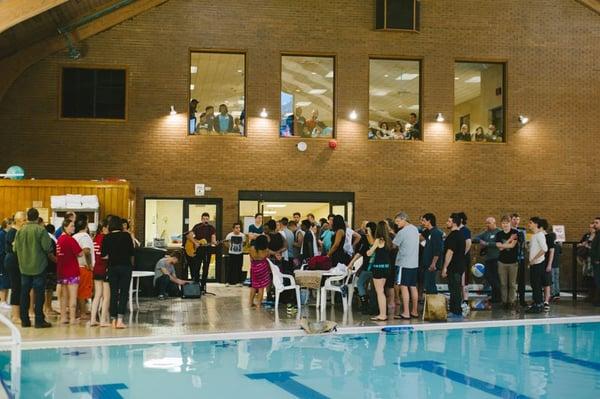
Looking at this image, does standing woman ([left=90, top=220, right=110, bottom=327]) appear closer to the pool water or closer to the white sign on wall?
the pool water

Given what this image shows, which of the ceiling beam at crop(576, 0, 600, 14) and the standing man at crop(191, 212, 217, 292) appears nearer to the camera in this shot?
the standing man at crop(191, 212, 217, 292)

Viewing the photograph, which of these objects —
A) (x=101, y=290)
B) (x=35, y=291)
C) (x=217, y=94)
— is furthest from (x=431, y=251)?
(x=217, y=94)

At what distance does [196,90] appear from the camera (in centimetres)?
1817

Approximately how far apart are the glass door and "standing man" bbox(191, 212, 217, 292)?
1.41 meters

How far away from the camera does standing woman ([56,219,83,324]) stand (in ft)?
34.8

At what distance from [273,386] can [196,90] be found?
39.0 feet

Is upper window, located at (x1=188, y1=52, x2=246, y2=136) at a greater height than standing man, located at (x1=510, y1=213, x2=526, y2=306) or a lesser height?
greater

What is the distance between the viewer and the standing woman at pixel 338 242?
12.9 meters

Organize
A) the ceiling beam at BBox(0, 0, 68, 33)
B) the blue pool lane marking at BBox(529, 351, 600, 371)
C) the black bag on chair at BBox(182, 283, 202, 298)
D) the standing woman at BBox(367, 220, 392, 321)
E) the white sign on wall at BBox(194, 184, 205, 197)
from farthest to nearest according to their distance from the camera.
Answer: the white sign on wall at BBox(194, 184, 205, 197) → the black bag on chair at BBox(182, 283, 202, 298) → the ceiling beam at BBox(0, 0, 68, 33) → the standing woman at BBox(367, 220, 392, 321) → the blue pool lane marking at BBox(529, 351, 600, 371)

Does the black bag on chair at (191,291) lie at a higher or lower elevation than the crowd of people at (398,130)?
lower

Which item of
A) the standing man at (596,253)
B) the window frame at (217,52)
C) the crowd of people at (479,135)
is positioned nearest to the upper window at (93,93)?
the window frame at (217,52)

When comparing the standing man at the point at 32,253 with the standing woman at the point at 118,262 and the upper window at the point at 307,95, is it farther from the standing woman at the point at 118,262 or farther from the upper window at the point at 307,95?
the upper window at the point at 307,95

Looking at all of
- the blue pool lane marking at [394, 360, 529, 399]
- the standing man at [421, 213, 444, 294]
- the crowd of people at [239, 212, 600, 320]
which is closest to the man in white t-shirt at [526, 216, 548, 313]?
the crowd of people at [239, 212, 600, 320]

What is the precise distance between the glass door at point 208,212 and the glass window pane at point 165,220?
139mm
